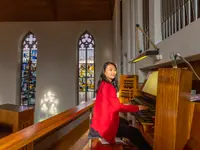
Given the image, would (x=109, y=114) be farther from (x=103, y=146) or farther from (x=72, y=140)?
(x=72, y=140)

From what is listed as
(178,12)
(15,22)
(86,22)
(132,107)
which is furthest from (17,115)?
(15,22)

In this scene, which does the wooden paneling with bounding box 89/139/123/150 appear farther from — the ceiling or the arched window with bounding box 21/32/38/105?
the arched window with bounding box 21/32/38/105

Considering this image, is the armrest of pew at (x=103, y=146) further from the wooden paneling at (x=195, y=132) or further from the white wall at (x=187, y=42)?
the wooden paneling at (x=195, y=132)

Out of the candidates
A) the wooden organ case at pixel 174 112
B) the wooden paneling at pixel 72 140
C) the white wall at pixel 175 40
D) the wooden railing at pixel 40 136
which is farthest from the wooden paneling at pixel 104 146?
the wooden organ case at pixel 174 112

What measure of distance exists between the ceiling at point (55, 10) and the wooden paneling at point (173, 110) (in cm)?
712

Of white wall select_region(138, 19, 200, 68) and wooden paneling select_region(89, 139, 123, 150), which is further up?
white wall select_region(138, 19, 200, 68)

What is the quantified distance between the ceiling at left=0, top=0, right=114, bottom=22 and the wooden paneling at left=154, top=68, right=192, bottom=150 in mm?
7117

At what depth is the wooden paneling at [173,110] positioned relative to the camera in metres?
0.93

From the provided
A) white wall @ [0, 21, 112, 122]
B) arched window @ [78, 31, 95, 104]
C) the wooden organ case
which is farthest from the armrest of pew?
arched window @ [78, 31, 95, 104]

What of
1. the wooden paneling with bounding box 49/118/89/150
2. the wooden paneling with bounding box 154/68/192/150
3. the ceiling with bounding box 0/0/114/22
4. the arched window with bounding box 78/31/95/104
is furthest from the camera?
the arched window with bounding box 78/31/95/104

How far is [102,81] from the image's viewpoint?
6.95 ft

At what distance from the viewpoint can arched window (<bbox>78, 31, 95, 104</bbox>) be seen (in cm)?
880

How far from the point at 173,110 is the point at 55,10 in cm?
785

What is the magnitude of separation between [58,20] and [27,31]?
53.4 inches
